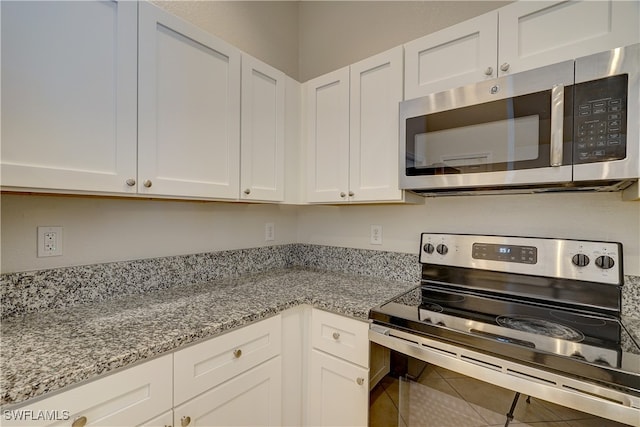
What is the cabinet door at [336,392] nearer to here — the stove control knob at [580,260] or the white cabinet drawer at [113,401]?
the white cabinet drawer at [113,401]

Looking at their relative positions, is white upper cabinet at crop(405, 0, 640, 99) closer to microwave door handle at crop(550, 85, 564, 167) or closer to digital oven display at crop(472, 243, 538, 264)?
microwave door handle at crop(550, 85, 564, 167)

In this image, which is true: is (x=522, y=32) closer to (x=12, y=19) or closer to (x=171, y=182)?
(x=171, y=182)

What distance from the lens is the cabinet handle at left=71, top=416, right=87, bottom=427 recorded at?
70 cm

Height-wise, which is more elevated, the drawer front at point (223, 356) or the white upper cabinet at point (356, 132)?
the white upper cabinet at point (356, 132)

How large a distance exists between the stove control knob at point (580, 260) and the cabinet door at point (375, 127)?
2.39 feet

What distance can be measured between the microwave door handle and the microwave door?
40 mm

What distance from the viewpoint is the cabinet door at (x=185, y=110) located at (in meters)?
1.08

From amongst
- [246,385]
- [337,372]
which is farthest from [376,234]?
[246,385]

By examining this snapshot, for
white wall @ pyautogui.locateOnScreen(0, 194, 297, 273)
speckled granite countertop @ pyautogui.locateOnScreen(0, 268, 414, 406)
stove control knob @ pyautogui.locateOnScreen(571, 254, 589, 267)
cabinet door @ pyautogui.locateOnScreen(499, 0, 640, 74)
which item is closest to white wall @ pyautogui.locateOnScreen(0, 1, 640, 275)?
white wall @ pyautogui.locateOnScreen(0, 194, 297, 273)

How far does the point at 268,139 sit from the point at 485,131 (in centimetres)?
103

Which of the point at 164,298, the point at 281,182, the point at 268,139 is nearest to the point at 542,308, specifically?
the point at 281,182

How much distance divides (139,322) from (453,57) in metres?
1.61

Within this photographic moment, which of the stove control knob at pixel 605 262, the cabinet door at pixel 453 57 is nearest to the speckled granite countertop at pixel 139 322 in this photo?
the stove control knob at pixel 605 262

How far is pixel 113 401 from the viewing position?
2.50 feet
